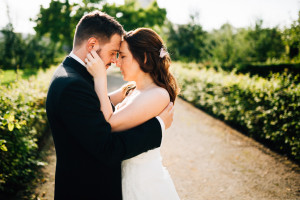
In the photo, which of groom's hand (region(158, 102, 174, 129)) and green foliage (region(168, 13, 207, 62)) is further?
green foliage (region(168, 13, 207, 62))

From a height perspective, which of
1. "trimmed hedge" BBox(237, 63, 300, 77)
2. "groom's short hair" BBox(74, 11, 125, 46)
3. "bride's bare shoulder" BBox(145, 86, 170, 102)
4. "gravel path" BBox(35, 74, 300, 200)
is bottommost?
Answer: "gravel path" BBox(35, 74, 300, 200)

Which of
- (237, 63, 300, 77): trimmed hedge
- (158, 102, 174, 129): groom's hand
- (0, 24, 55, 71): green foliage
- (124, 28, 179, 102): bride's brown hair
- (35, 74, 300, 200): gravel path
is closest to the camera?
(158, 102, 174, 129): groom's hand

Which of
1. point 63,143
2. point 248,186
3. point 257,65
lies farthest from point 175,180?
point 257,65

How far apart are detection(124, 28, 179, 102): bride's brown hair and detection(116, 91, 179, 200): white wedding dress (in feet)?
2.73

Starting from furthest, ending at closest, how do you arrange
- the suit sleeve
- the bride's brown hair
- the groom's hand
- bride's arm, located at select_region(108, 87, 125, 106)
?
bride's arm, located at select_region(108, 87, 125, 106) → the bride's brown hair → the groom's hand → the suit sleeve

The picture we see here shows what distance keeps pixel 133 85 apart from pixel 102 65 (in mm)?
1248

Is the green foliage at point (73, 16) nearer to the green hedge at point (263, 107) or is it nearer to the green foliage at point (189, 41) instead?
the green foliage at point (189, 41)

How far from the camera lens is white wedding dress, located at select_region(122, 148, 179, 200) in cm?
222

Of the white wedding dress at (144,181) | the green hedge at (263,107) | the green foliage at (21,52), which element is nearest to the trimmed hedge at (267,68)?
the green hedge at (263,107)

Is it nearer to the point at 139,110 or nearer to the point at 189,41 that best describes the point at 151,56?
the point at 139,110

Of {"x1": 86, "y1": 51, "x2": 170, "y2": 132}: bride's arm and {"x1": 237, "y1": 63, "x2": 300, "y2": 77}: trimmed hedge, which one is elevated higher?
{"x1": 86, "y1": 51, "x2": 170, "y2": 132}: bride's arm

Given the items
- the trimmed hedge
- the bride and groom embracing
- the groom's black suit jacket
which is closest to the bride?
the bride and groom embracing

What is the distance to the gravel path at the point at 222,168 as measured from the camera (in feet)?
13.8

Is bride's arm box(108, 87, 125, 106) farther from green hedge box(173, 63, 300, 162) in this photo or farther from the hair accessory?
green hedge box(173, 63, 300, 162)
